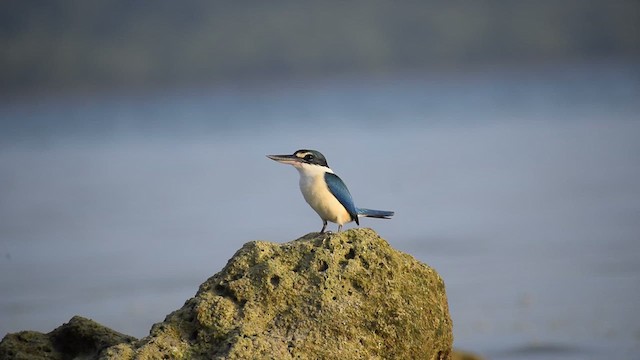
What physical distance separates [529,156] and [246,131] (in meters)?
8.48

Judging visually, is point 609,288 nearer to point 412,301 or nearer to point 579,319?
point 579,319

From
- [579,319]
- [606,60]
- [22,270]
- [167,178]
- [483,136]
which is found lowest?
[579,319]

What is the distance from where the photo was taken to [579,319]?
14.4 meters

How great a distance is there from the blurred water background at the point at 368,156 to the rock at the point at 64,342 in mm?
5962

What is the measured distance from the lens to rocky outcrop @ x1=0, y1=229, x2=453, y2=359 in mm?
7281

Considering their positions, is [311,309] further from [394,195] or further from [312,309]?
[394,195]

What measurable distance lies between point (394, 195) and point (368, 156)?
4.74m

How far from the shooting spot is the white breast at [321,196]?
885cm

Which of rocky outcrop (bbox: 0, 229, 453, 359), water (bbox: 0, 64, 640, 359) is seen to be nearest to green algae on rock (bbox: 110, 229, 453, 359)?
rocky outcrop (bbox: 0, 229, 453, 359)

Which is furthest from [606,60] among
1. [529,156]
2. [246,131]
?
[529,156]

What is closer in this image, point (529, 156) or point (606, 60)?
point (529, 156)

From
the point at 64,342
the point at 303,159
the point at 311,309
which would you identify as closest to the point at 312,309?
the point at 311,309

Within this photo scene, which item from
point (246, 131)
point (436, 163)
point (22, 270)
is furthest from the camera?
point (246, 131)

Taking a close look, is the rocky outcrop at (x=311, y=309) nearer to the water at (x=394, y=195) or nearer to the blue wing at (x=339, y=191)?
the blue wing at (x=339, y=191)
